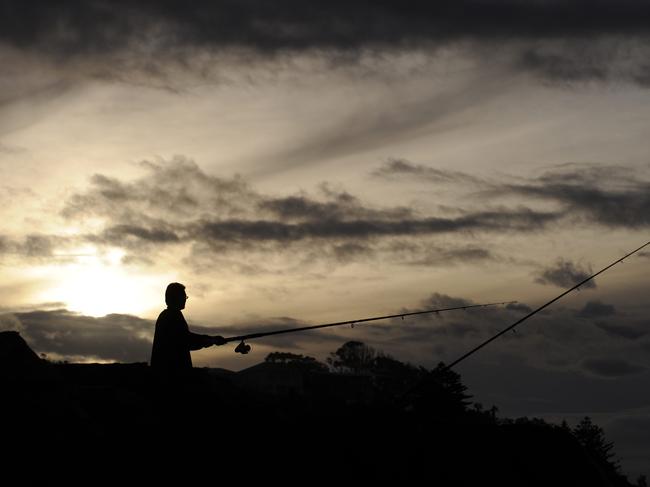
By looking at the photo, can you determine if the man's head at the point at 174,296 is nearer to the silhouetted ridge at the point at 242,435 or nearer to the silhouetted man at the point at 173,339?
the silhouetted man at the point at 173,339

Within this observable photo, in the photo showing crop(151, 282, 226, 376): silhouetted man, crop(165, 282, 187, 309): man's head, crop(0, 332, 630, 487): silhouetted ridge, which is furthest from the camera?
crop(165, 282, 187, 309): man's head

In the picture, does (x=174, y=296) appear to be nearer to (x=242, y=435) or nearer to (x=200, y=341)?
(x=200, y=341)

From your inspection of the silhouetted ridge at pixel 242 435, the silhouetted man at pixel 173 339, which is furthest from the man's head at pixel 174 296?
the silhouetted ridge at pixel 242 435

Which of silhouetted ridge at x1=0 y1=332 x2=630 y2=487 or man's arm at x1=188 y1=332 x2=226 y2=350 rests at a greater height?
man's arm at x1=188 y1=332 x2=226 y2=350

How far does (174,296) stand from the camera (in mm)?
12273

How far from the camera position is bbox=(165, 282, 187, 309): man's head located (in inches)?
483

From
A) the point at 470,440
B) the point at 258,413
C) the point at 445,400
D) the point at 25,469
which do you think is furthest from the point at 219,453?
the point at 445,400

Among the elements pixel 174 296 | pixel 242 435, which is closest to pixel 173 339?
pixel 174 296

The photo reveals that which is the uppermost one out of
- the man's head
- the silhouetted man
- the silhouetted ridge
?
the man's head

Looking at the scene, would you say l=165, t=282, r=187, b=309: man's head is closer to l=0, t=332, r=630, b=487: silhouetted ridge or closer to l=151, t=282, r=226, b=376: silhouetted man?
l=151, t=282, r=226, b=376: silhouetted man

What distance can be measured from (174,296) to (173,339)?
681 millimetres

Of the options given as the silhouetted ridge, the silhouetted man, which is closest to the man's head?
the silhouetted man

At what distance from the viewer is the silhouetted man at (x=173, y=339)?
1180 cm

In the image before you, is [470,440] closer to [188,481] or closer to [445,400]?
[188,481]
